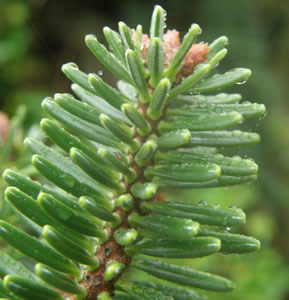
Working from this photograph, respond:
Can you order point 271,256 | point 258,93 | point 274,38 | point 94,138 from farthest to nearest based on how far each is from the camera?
point 274,38 → point 258,93 → point 271,256 → point 94,138

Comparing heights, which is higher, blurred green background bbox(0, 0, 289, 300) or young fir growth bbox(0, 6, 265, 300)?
blurred green background bbox(0, 0, 289, 300)

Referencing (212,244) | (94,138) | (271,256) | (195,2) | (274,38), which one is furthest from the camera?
(274,38)

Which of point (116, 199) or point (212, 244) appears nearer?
point (212, 244)

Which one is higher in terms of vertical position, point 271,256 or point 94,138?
point 94,138

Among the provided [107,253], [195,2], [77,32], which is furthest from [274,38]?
[107,253]

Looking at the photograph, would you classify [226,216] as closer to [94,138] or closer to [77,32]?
[94,138]
